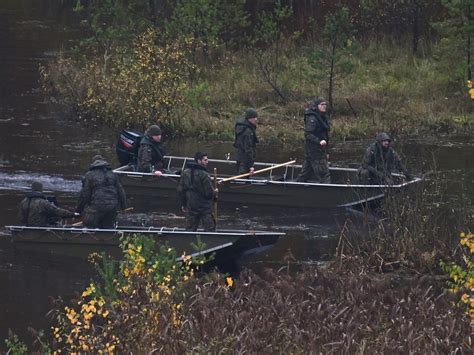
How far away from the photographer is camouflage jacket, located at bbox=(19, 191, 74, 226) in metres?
18.2

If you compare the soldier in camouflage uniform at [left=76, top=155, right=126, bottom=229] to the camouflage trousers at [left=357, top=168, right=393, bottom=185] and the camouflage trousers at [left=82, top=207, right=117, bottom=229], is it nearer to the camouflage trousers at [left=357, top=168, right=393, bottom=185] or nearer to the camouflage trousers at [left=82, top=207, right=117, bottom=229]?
the camouflage trousers at [left=82, top=207, right=117, bottom=229]

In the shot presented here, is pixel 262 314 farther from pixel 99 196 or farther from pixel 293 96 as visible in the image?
pixel 293 96

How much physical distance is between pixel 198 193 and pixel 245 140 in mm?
3971

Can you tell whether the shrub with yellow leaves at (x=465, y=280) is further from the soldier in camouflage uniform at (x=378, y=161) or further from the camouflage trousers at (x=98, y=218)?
the soldier in camouflage uniform at (x=378, y=161)

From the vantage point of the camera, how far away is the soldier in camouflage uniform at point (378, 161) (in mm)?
20344

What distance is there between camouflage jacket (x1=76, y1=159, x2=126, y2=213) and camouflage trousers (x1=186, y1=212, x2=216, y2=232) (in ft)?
3.40

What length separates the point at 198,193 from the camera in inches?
705

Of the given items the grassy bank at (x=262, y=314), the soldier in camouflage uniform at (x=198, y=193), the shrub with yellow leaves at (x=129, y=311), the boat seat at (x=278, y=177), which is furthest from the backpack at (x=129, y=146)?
the shrub with yellow leaves at (x=129, y=311)

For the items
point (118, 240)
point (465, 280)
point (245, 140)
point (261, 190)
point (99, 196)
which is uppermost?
point (465, 280)

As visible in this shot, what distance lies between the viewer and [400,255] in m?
16.7

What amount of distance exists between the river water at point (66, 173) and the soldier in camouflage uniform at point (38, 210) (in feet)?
2.25

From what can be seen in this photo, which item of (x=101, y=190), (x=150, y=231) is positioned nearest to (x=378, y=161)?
(x=150, y=231)

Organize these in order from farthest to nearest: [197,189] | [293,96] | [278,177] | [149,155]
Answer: [293,96]
[278,177]
[149,155]
[197,189]

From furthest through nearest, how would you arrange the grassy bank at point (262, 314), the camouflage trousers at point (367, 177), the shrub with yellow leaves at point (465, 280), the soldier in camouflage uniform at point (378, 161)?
1. the camouflage trousers at point (367, 177)
2. the soldier in camouflage uniform at point (378, 161)
3. the grassy bank at point (262, 314)
4. the shrub with yellow leaves at point (465, 280)
